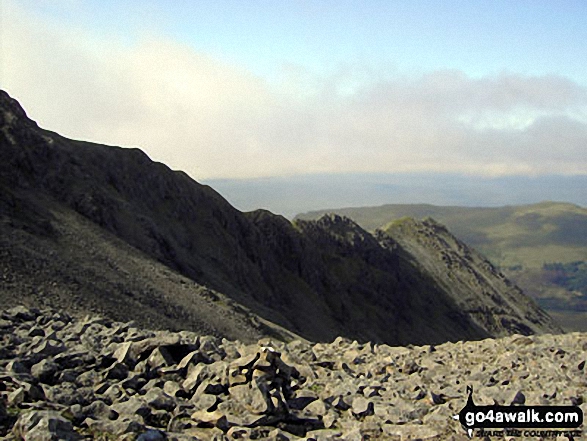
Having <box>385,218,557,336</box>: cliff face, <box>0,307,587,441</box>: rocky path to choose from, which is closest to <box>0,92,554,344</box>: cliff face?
<box>385,218,557,336</box>: cliff face

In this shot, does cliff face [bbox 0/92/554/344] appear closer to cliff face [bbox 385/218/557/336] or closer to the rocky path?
cliff face [bbox 385/218/557/336]

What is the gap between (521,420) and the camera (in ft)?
51.1

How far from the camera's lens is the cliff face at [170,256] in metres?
49.1

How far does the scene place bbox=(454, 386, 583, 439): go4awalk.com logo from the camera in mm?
14797

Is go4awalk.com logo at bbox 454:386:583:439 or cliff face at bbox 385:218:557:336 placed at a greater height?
go4awalk.com logo at bbox 454:386:583:439

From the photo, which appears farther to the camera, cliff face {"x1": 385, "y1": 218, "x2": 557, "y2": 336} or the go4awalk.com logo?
cliff face {"x1": 385, "y1": 218, "x2": 557, "y2": 336}

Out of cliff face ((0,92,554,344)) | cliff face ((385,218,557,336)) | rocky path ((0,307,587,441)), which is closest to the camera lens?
rocky path ((0,307,587,441))

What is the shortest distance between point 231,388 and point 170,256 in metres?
56.5

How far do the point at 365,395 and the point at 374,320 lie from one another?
343ft

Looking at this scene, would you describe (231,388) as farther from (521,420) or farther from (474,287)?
(474,287)

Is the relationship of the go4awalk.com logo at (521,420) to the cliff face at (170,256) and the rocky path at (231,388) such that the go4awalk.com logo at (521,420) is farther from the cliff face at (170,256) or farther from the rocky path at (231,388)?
the cliff face at (170,256)

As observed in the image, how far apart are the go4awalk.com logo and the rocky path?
1.62 ft

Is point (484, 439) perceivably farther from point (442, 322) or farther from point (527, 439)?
point (442, 322)

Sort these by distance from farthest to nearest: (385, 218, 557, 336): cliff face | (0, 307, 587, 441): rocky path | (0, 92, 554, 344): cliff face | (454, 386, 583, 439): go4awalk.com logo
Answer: (385, 218, 557, 336): cliff face → (0, 92, 554, 344): cliff face → (454, 386, 583, 439): go4awalk.com logo → (0, 307, 587, 441): rocky path
